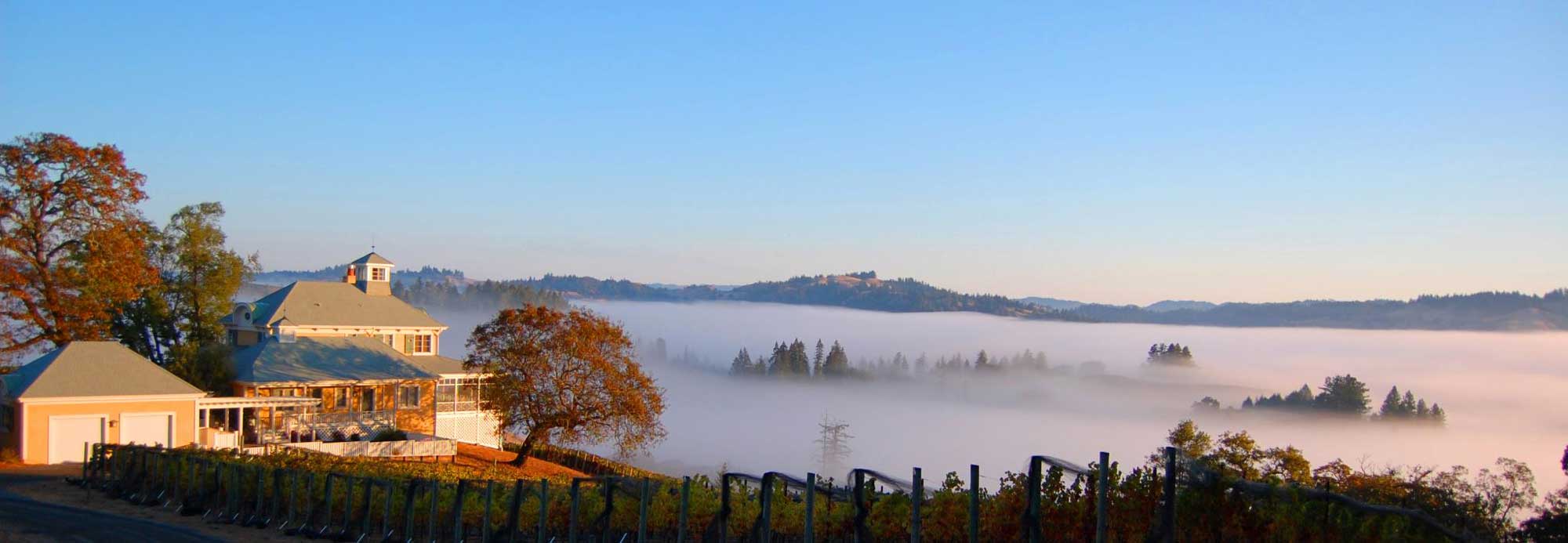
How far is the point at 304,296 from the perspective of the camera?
165ft

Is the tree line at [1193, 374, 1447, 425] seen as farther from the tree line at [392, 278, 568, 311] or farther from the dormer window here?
the tree line at [392, 278, 568, 311]

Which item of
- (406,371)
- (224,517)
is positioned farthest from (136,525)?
(406,371)

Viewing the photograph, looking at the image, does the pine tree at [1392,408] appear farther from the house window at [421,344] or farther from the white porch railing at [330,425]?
the white porch railing at [330,425]

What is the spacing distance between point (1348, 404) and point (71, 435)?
11273cm

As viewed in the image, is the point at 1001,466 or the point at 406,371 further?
the point at 1001,466

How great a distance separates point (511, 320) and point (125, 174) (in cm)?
1814

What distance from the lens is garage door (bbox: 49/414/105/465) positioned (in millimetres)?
32719

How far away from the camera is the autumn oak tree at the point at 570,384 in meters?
41.3

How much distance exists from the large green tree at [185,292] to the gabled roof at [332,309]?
2162mm

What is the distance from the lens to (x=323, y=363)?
4466 cm

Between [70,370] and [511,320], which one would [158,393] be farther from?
[511,320]

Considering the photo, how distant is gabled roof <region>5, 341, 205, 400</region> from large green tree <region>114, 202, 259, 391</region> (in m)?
12.1

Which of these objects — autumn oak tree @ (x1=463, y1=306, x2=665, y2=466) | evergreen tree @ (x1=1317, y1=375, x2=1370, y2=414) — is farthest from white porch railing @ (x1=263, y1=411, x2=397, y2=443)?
evergreen tree @ (x1=1317, y1=375, x2=1370, y2=414)

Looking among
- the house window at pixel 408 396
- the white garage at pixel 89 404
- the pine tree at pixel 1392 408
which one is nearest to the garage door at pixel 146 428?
the white garage at pixel 89 404
